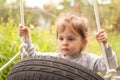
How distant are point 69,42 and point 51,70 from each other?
16.2 inches

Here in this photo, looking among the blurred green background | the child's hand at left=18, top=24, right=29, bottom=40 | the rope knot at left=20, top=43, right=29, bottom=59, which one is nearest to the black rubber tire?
the rope knot at left=20, top=43, right=29, bottom=59

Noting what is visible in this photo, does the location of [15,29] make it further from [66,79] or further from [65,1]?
[65,1]

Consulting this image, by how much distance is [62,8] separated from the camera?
6.46 meters

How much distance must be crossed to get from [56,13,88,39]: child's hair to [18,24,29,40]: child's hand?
20cm

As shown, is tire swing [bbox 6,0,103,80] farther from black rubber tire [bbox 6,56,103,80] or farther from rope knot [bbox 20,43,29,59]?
rope knot [bbox 20,43,29,59]

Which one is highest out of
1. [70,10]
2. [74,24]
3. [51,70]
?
[70,10]

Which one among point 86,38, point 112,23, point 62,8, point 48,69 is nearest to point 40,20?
point 62,8

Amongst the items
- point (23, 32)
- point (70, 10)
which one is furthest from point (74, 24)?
point (70, 10)

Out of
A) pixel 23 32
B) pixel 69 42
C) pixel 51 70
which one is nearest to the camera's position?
pixel 51 70

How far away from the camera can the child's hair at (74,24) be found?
222cm

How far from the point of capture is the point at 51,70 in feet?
6.06

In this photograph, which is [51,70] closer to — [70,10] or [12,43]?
[12,43]

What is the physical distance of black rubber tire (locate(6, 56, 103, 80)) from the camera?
6.04ft

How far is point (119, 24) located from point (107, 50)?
428 centimetres
